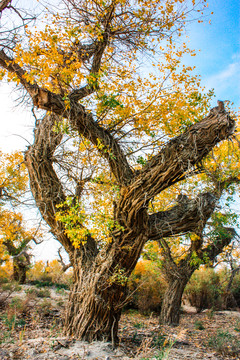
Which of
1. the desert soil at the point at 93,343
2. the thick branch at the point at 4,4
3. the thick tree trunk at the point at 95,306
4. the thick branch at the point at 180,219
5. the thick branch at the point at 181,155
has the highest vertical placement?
the thick branch at the point at 4,4

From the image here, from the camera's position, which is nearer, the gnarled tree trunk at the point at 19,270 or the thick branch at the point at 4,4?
the thick branch at the point at 4,4

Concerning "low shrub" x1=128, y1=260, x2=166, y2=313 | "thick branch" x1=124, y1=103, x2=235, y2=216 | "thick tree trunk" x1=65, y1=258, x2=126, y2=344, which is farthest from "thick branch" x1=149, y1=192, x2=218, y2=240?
"low shrub" x1=128, y1=260, x2=166, y2=313

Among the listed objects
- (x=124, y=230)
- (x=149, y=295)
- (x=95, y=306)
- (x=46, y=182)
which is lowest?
(x=149, y=295)

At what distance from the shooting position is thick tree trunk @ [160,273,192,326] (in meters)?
8.00

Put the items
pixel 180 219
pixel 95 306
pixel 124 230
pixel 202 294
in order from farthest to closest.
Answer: pixel 202 294 → pixel 180 219 → pixel 124 230 → pixel 95 306

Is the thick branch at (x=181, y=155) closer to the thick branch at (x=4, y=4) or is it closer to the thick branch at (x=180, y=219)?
the thick branch at (x=180, y=219)

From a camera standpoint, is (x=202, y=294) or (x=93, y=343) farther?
(x=202, y=294)

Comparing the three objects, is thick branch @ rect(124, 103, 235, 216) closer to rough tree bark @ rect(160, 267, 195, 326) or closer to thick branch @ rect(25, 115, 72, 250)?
thick branch @ rect(25, 115, 72, 250)

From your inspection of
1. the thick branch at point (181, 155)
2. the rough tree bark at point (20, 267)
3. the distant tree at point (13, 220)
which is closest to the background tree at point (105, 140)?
the thick branch at point (181, 155)

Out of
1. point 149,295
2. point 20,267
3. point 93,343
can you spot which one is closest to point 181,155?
point 93,343

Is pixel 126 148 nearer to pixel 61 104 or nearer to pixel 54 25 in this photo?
pixel 61 104

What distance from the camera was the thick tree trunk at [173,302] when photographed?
8000 mm

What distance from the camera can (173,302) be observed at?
319 inches

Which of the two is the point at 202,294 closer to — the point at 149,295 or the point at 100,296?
the point at 149,295
